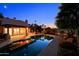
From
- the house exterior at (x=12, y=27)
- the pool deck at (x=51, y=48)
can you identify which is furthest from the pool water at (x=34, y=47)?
the house exterior at (x=12, y=27)

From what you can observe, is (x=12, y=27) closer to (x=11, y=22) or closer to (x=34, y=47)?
(x=11, y=22)

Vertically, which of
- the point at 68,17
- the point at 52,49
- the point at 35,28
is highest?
the point at 68,17

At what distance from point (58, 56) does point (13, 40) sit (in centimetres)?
47

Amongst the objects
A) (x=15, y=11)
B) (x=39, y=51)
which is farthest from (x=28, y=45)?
(x=15, y=11)

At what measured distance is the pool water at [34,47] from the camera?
372 centimetres

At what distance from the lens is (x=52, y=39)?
12.4 ft

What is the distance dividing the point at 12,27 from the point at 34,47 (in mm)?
288

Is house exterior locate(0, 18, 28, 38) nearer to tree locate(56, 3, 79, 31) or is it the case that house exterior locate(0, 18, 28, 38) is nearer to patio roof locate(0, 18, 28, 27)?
patio roof locate(0, 18, 28, 27)

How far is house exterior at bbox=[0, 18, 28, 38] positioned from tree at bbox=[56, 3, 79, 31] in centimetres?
34

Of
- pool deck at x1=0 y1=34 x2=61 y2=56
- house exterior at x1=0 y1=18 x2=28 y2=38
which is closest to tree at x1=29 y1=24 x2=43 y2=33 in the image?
house exterior at x1=0 y1=18 x2=28 y2=38

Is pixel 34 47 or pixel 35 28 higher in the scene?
pixel 35 28

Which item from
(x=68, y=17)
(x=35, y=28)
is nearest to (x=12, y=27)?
(x=35, y=28)

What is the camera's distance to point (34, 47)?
3.74 m

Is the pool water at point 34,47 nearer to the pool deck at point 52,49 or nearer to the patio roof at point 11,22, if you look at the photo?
the pool deck at point 52,49
